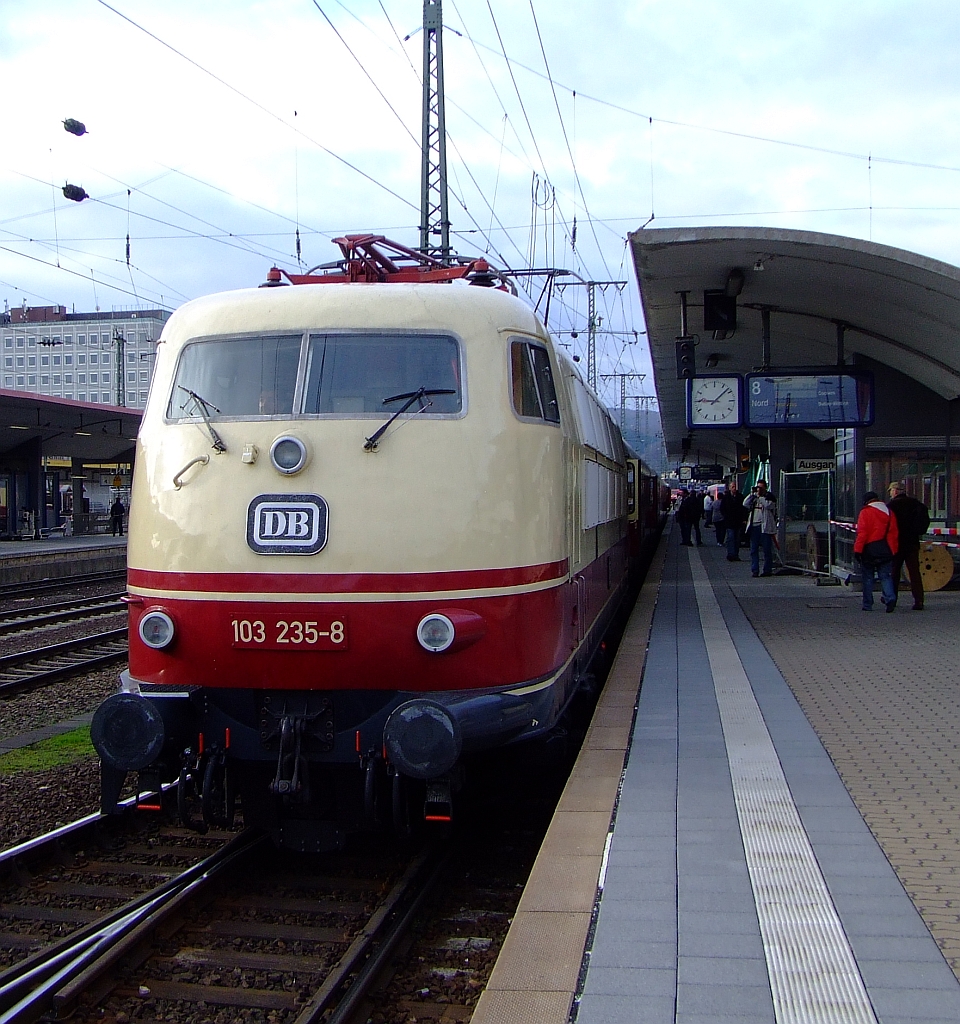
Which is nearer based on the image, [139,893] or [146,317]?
[139,893]

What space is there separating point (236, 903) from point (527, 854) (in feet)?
5.66

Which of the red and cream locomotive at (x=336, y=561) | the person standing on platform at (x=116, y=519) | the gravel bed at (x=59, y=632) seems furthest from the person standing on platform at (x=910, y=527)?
the person standing on platform at (x=116, y=519)

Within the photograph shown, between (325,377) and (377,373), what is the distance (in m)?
0.27

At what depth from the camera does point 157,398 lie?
233 inches

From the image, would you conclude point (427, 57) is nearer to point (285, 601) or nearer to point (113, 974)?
point (285, 601)

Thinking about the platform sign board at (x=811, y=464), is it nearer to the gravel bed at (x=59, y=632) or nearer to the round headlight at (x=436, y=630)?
the gravel bed at (x=59, y=632)

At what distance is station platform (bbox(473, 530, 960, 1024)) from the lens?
3.48 metres

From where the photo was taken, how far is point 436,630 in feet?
17.3

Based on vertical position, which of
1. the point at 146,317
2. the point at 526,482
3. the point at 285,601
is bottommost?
the point at 285,601

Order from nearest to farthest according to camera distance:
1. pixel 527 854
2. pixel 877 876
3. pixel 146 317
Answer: pixel 877 876, pixel 527 854, pixel 146 317

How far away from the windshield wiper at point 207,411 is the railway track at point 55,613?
10.3 meters

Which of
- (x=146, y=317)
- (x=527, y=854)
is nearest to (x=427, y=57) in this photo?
(x=527, y=854)

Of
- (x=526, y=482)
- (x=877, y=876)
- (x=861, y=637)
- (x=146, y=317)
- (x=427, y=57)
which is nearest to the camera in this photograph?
(x=877, y=876)

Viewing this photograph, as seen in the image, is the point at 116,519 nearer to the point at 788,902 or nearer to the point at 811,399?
the point at 811,399
